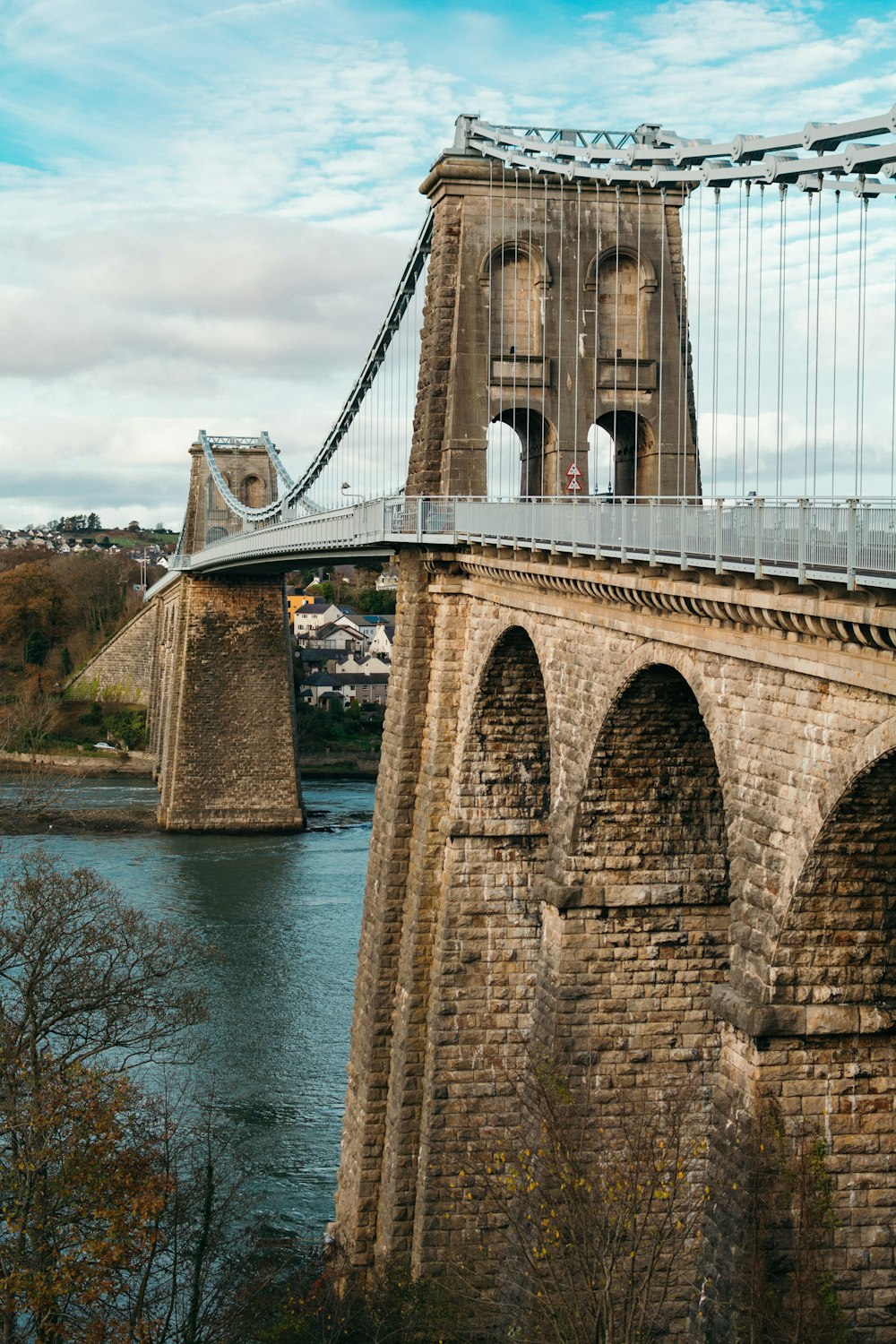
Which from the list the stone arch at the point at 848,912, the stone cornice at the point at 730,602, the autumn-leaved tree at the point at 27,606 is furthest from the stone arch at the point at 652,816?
the autumn-leaved tree at the point at 27,606

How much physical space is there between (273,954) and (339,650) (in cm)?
4983

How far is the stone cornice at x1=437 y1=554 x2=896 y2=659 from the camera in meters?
9.02

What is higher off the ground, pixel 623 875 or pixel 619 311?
pixel 619 311

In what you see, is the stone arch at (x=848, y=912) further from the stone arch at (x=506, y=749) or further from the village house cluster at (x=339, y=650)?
the village house cluster at (x=339, y=650)

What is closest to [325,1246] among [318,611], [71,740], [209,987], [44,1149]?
[44,1149]

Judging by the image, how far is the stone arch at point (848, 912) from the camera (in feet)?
31.3

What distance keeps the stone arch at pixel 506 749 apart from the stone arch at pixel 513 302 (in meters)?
4.16

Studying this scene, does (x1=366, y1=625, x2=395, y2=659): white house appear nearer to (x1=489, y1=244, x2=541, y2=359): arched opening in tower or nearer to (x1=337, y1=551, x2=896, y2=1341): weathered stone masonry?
(x1=489, y1=244, x2=541, y2=359): arched opening in tower

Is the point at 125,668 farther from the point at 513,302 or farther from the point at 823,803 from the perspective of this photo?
the point at 823,803

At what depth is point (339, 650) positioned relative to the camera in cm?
8138

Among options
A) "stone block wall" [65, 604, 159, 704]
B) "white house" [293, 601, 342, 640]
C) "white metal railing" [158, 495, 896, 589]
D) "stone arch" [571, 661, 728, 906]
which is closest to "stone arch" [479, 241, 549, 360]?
"white metal railing" [158, 495, 896, 589]

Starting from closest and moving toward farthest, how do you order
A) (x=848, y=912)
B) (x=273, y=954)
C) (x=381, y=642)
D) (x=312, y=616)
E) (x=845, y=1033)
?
(x=848, y=912) → (x=845, y=1033) → (x=273, y=954) → (x=381, y=642) → (x=312, y=616)

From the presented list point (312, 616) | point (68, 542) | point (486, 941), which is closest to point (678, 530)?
point (486, 941)

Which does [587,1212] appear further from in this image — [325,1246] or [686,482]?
[686,482]
